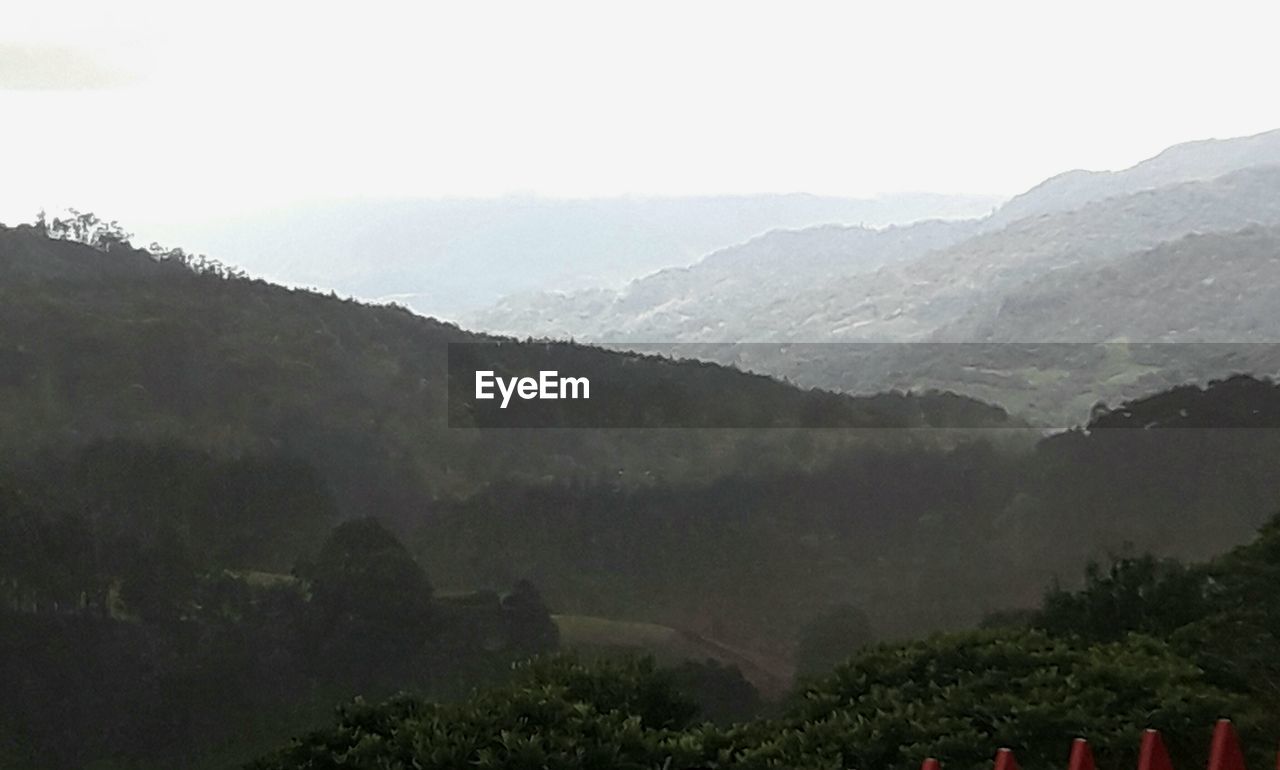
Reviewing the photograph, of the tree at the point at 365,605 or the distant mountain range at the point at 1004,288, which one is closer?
the tree at the point at 365,605

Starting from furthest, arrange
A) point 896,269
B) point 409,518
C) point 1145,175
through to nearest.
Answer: point 1145,175 → point 896,269 → point 409,518

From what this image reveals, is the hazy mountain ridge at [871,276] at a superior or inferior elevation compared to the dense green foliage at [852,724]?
superior

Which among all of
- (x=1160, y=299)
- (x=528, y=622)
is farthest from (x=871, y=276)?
(x=528, y=622)

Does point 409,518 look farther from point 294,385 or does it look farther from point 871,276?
point 871,276

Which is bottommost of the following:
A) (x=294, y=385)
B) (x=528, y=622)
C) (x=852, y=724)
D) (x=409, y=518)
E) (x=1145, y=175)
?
(x=528, y=622)

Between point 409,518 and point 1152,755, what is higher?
point 1152,755

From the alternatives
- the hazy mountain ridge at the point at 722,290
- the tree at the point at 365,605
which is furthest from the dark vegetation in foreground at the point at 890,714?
the hazy mountain ridge at the point at 722,290

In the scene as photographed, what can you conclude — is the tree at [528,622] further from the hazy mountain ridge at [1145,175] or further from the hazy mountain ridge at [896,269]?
the hazy mountain ridge at [1145,175]
